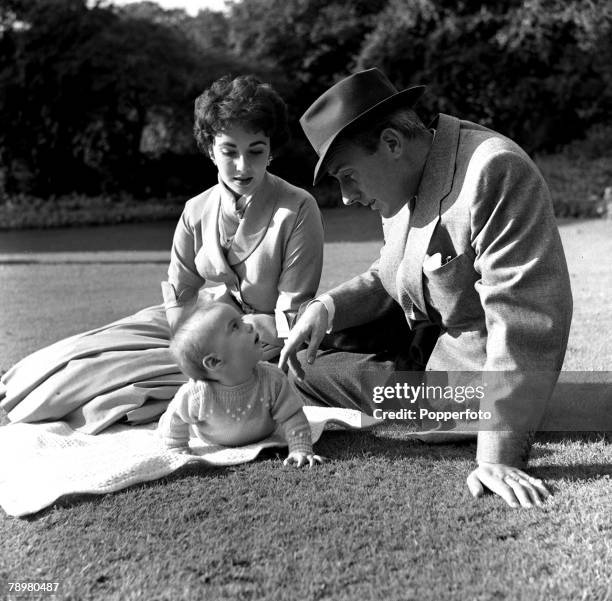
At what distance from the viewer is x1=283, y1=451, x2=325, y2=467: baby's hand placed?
11.4 ft

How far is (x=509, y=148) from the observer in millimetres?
3283

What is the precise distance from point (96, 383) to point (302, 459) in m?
1.24

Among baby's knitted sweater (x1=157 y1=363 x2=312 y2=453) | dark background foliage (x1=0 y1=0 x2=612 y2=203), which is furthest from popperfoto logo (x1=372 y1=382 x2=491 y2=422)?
dark background foliage (x1=0 y1=0 x2=612 y2=203)

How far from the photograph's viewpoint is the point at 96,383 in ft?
13.8

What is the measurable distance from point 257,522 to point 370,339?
1.48 meters

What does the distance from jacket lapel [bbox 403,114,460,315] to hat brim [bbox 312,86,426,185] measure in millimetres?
199

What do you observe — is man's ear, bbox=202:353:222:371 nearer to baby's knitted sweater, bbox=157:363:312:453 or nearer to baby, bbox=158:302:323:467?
baby, bbox=158:302:323:467

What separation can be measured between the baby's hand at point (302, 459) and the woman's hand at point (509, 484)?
2.14 feet

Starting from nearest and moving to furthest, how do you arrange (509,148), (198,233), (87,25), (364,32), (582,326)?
1. (509,148)
2. (198,233)
3. (582,326)
4. (87,25)
5. (364,32)

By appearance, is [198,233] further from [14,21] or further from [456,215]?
[14,21]

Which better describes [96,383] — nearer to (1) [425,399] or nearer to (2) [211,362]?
(2) [211,362]

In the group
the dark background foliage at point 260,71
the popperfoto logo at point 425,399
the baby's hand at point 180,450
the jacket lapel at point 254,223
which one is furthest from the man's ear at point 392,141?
the dark background foliage at point 260,71

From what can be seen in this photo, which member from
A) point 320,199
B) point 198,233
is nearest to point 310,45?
point 320,199

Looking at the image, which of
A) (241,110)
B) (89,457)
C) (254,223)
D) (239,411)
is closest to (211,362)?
(239,411)
